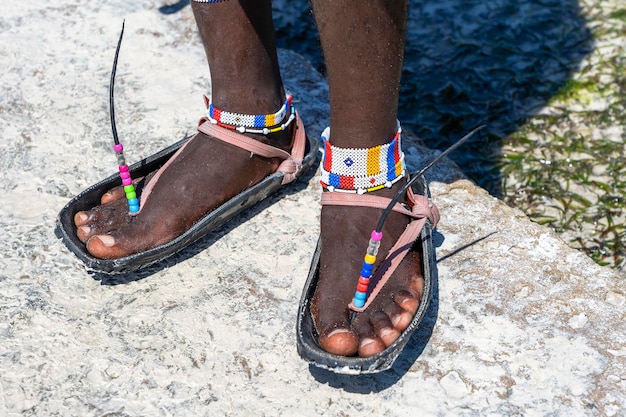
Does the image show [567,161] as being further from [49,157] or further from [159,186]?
[49,157]

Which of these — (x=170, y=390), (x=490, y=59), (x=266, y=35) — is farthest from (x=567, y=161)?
(x=170, y=390)

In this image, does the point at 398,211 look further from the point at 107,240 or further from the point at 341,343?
the point at 107,240

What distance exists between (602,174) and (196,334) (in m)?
1.63

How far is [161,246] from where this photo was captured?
5.56 feet

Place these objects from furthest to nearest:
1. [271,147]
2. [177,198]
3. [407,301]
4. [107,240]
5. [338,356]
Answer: [271,147] < [177,198] < [107,240] < [407,301] < [338,356]

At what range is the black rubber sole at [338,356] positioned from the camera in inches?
56.7

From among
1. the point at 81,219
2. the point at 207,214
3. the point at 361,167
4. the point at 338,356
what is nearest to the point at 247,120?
the point at 207,214

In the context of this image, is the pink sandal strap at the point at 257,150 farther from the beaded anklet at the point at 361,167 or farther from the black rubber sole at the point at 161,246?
the beaded anklet at the point at 361,167

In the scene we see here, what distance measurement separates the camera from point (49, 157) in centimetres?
215

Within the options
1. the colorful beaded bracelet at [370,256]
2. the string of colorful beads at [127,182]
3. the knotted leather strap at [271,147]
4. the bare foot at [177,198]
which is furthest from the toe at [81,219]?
the colorful beaded bracelet at [370,256]

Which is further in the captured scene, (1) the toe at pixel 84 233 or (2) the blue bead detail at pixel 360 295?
(1) the toe at pixel 84 233

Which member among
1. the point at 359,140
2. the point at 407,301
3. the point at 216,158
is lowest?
the point at 407,301

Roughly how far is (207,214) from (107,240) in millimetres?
256

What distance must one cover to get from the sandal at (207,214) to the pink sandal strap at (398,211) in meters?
0.24
